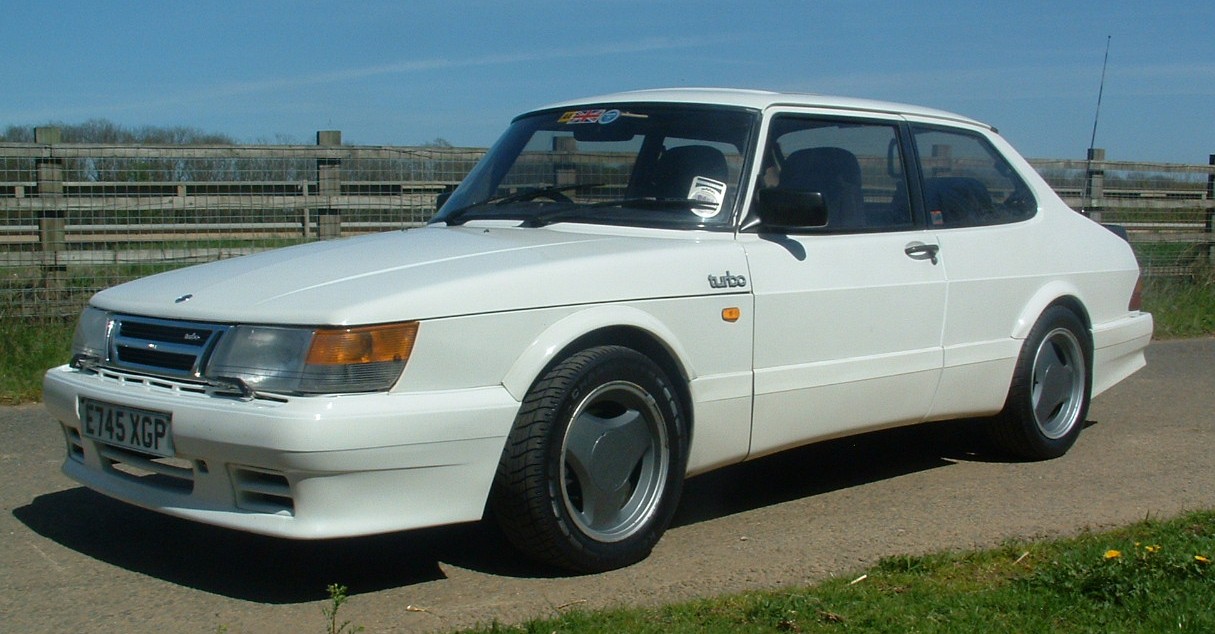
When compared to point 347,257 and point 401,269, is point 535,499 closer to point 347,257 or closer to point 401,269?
point 401,269

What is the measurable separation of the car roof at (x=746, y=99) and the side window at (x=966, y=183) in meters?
0.23

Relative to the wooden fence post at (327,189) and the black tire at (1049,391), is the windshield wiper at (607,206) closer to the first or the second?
the black tire at (1049,391)

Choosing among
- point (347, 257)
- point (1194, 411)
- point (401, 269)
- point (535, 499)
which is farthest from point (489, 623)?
point (1194, 411)

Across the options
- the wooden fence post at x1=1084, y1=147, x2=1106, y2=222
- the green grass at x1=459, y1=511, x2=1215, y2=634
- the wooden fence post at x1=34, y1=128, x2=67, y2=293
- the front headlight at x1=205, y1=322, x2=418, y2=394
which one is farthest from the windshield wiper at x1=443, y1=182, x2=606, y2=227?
the wooden fence post at x1=1084, y1=147, x2=1106, y2=222

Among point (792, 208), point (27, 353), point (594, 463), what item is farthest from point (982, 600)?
point (27, 353)

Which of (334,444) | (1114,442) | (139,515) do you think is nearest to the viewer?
(334,444)

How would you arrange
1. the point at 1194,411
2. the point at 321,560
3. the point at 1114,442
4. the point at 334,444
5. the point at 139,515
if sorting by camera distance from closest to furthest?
the point at 334,444 < the point at 321,560 < the point at 139,515 < the point at 1114,442 < the point at 1194,411

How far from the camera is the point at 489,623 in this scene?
3.70 meters

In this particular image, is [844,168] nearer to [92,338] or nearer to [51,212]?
[92,338]

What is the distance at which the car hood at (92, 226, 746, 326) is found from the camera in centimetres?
381

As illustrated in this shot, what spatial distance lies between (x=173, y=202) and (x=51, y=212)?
36.1 inches

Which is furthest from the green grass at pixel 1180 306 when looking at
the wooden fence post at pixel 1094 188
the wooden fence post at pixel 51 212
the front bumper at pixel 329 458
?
the wooden fence post at pixel 51 212

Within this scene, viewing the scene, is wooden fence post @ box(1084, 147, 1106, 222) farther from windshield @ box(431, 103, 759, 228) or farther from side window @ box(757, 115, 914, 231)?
windshield @ box(431, 103, 759, 228)

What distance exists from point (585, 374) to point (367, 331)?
29.8 inches
